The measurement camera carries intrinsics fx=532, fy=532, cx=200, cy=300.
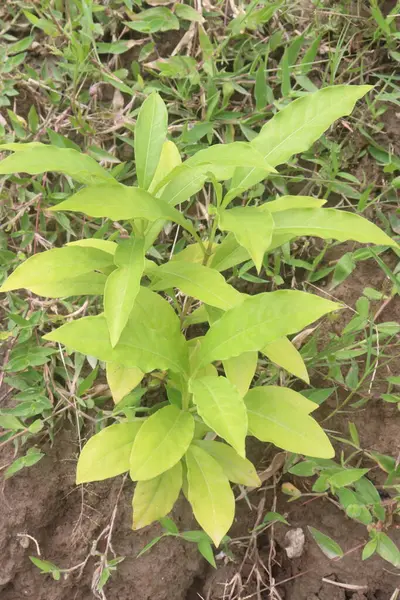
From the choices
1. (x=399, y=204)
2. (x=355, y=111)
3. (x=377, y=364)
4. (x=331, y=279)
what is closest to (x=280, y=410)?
(x=377, y=364)

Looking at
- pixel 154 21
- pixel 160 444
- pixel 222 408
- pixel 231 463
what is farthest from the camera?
pixel 154 21

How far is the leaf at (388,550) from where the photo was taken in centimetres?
146

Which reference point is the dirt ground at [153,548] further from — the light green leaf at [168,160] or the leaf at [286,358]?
the light green leaf at [168,160]

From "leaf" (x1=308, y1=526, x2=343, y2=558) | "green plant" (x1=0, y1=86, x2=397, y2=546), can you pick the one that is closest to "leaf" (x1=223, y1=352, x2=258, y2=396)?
"green plant" (x1=0, y1=86, x2=397, y2=546)

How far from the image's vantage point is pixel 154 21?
1.99m

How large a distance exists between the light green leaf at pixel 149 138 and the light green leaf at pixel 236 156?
0.15 metres

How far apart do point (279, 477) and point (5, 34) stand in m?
1.93

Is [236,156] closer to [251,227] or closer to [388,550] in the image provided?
[251,227]

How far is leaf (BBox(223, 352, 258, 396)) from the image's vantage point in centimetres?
129

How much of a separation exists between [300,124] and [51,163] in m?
0.60

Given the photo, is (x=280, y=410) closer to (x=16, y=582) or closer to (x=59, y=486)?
(x=59, y=486)

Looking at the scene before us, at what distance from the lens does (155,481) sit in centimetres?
139

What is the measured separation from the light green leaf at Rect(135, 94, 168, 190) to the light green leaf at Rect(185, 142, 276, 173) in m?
0.15

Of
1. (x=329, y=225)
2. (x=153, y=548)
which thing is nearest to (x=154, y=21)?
(x=329, y=225)
